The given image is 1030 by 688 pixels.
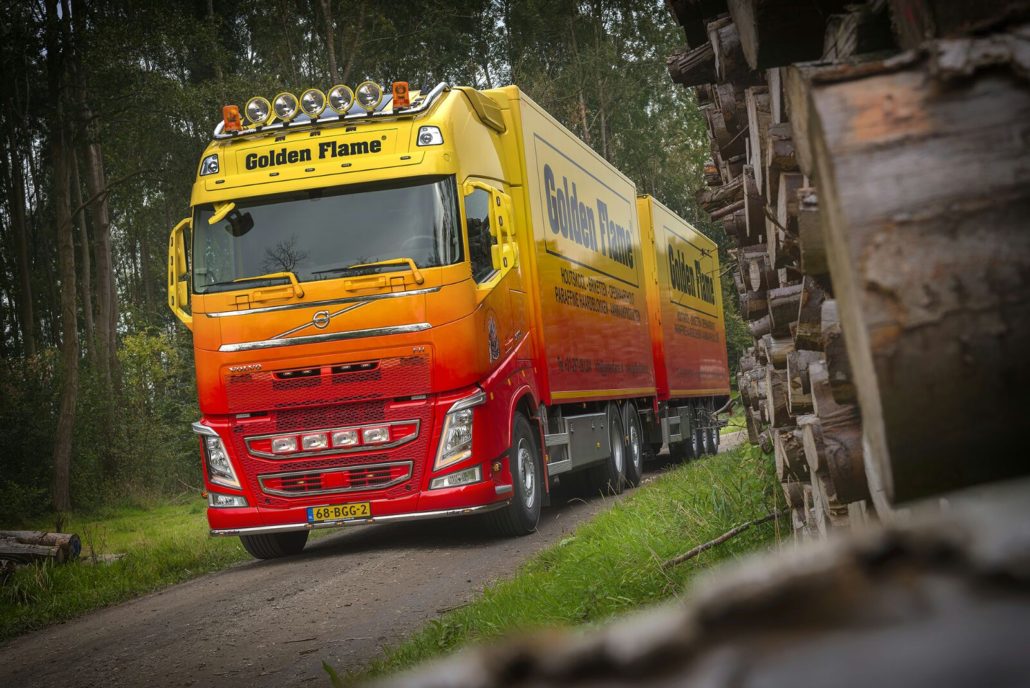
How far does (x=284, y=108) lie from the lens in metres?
8.75

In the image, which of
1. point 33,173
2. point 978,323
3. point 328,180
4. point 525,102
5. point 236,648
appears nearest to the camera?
point 978,323

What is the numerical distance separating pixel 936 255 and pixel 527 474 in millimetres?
8417

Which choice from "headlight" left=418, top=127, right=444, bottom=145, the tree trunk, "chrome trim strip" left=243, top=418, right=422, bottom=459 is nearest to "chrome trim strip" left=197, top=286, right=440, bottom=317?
"chrome trim strip" left=243, top=418, right=422, bottom=459

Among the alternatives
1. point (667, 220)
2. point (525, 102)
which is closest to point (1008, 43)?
point (525, 102)

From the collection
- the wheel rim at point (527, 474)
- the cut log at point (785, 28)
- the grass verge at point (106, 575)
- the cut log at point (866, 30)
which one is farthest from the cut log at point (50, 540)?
the cut log at point (866, 30)

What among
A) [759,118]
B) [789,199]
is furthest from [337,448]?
[789,199]

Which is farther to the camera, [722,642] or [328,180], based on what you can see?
[328,180]

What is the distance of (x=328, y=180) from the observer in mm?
8398

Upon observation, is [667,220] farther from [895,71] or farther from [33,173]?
[33,173]

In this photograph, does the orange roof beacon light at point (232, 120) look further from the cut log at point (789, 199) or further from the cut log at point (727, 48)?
the cut log at point (789, 199)

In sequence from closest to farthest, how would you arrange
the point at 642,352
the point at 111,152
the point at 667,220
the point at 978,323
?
1. the point at 978,323
2. the point at 642,352
3. the point at 667,220
4. the point at 111,152

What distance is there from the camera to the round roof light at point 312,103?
8664 mm

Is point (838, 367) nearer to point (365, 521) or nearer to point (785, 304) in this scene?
point (785, 304)

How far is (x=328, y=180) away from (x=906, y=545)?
26.6 ft
